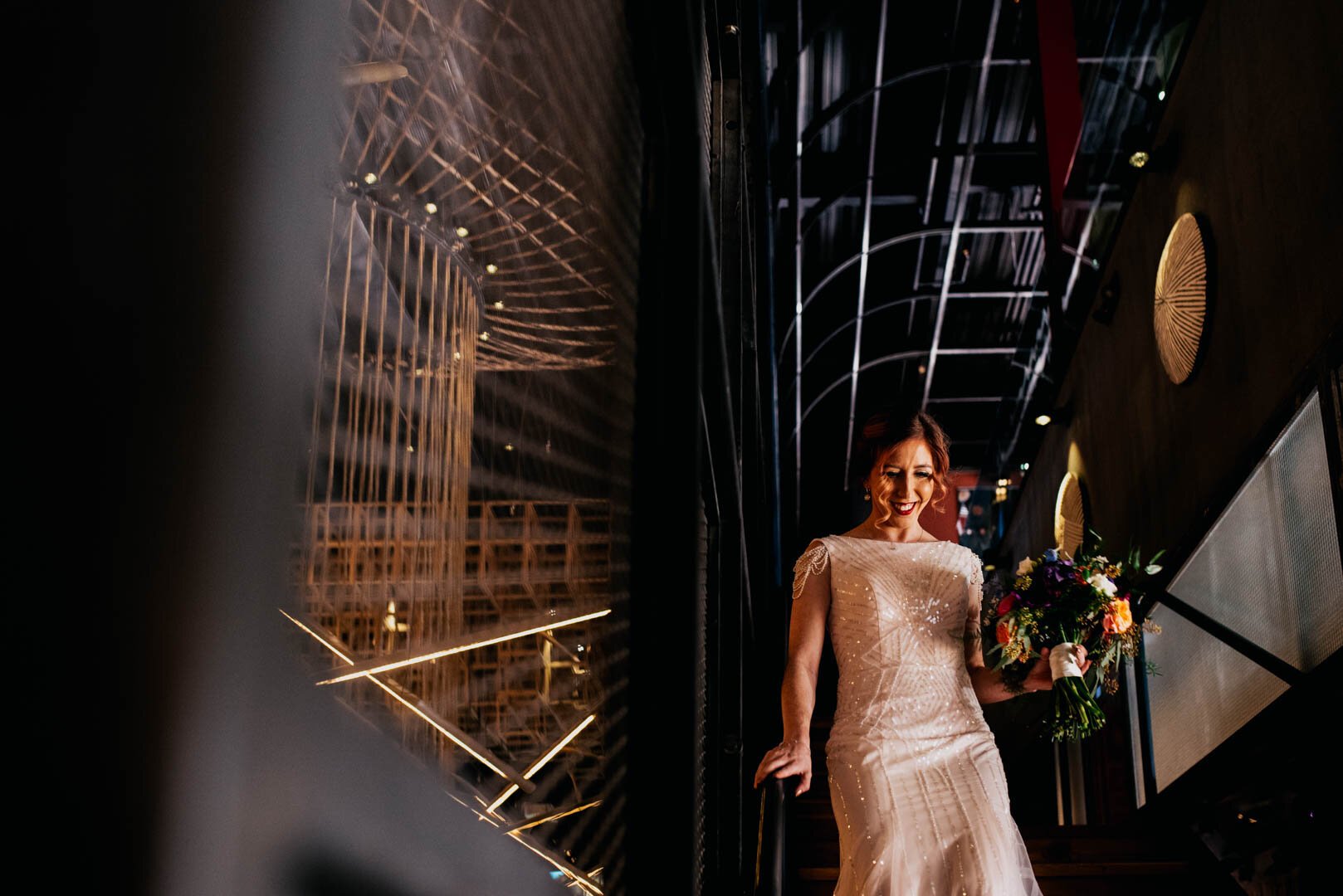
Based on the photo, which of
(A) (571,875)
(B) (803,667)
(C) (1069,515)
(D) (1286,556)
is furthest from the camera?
(C) (1069,515)

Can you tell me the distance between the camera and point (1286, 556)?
474 centimetres

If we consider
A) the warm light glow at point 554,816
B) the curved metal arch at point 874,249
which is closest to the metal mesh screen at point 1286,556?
the warm light glow at point 554,816

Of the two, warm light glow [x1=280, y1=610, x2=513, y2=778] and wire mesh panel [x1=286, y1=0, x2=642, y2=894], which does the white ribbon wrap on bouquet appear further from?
warm light glow [x1=280, y1=610, x2=513, y2=778]

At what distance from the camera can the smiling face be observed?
3.66 metres

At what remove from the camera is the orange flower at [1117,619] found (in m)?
3.45

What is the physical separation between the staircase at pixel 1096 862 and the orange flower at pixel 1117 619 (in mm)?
2126

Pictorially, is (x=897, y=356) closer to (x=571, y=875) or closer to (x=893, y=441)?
(x=893, y=441)

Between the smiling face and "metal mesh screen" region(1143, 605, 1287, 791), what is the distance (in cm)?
192

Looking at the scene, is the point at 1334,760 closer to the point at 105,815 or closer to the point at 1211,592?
the point at 1211,592

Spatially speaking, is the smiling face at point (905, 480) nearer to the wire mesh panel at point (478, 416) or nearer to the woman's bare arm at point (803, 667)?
the woman's bare arm at point (803, 667)

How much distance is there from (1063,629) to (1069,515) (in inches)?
291

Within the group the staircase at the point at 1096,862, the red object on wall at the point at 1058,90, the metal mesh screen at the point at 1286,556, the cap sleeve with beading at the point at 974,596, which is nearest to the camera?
the cap sleeve with beading at the point at 974,596

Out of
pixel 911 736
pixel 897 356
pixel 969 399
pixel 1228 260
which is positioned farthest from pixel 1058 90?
pixel 969 399

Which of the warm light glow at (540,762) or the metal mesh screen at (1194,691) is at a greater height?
the warm light glow at (540,762)
